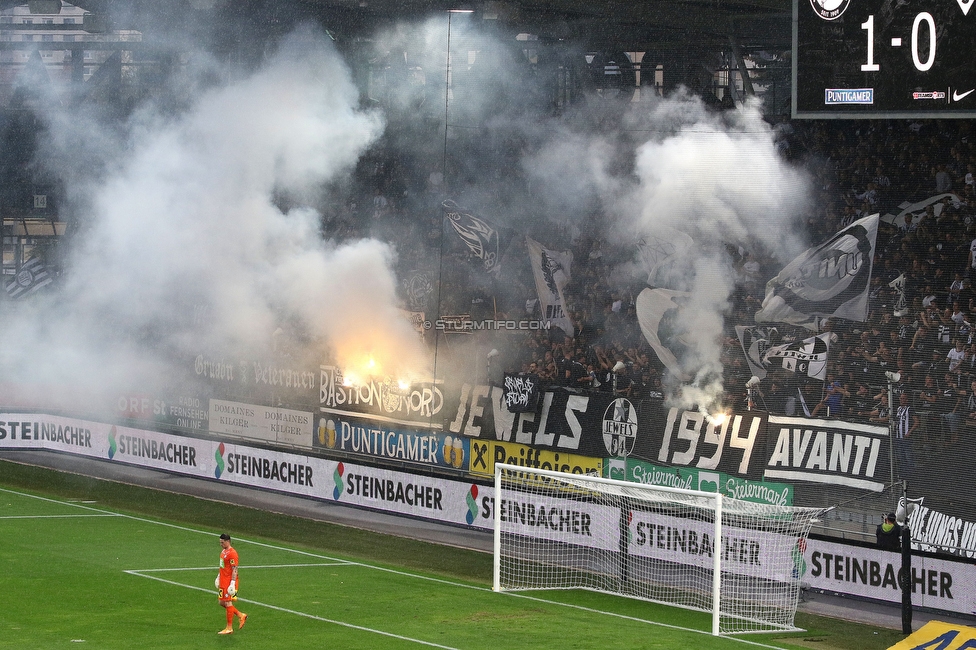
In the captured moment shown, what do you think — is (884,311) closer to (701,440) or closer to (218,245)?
(701,440)

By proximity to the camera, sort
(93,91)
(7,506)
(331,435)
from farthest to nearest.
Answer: (93,91) < (331,435) < (7,506)

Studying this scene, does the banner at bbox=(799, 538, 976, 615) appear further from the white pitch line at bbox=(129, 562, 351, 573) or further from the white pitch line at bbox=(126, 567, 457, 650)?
the white pitch line at bbox=(129, 562, 351, 573)

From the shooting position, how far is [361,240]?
81.9 feet

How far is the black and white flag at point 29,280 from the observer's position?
2852 centimetres

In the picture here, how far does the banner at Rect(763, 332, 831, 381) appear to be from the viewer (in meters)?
18.0

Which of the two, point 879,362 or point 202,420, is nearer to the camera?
point 879,362

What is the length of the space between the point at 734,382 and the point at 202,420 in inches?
431

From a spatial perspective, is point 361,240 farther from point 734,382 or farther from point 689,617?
point 689,617

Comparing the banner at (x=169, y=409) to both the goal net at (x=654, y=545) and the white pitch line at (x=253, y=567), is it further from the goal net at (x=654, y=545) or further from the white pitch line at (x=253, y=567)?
the goal net at (x=654, y=545)

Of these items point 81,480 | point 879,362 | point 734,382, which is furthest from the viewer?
point 81,480

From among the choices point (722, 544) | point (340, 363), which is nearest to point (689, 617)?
point (722, 544)

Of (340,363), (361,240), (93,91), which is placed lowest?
(340,363)

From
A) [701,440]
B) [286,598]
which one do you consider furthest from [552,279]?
[286,598]

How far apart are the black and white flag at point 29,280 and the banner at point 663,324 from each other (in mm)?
14466
